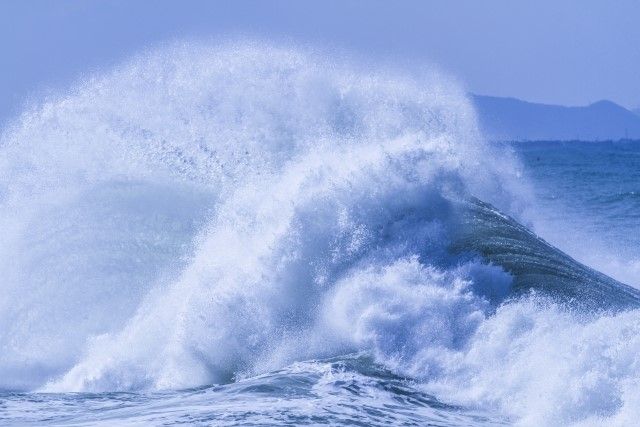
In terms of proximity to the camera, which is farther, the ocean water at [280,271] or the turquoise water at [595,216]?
the turquoise water at [595,216]

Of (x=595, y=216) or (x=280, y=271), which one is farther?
(x=595, y=216)

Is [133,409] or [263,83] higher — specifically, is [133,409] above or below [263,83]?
below

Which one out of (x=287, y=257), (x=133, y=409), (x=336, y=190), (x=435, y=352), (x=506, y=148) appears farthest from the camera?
(x=506, y=148)

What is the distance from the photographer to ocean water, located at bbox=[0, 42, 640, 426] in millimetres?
9242

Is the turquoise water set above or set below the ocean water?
above

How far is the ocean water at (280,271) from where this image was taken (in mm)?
9242

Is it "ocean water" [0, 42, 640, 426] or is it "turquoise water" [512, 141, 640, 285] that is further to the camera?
"turquoise water" [512, 141, 640, 285]

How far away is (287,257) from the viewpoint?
1221cm

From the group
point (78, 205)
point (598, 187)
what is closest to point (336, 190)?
point (78, 205)

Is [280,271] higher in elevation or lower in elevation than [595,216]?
lower

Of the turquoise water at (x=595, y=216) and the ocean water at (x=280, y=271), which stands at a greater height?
the turquoise water at (x=595, y=216)

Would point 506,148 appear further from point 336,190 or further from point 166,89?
point 336,190

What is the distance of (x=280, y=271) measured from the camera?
12023mm

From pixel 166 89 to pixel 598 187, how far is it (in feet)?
106
